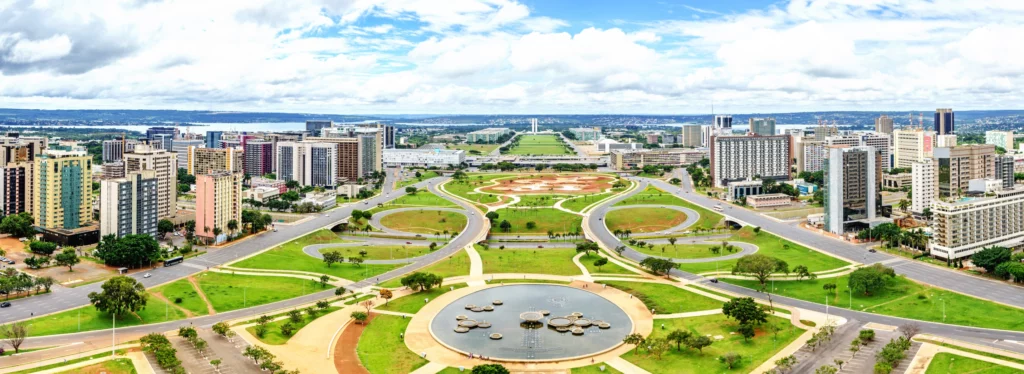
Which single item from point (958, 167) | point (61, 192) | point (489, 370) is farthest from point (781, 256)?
point (61, 192)

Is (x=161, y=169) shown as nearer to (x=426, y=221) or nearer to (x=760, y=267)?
(x=426, y=221)

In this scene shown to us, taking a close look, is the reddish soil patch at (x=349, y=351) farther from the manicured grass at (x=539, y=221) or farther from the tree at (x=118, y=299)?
the manicured grass at (x=539, y=221)

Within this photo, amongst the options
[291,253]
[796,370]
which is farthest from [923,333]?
[291,253]

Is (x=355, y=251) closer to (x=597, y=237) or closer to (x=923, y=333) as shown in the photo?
(x=597, y=237)

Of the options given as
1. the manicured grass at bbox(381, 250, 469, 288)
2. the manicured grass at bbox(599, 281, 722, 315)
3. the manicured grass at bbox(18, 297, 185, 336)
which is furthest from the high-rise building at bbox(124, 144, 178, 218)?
the manicured grass at bbox(599, 281, 722, 315)

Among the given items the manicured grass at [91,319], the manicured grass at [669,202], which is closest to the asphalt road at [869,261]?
the manicured grass at [669,202]
